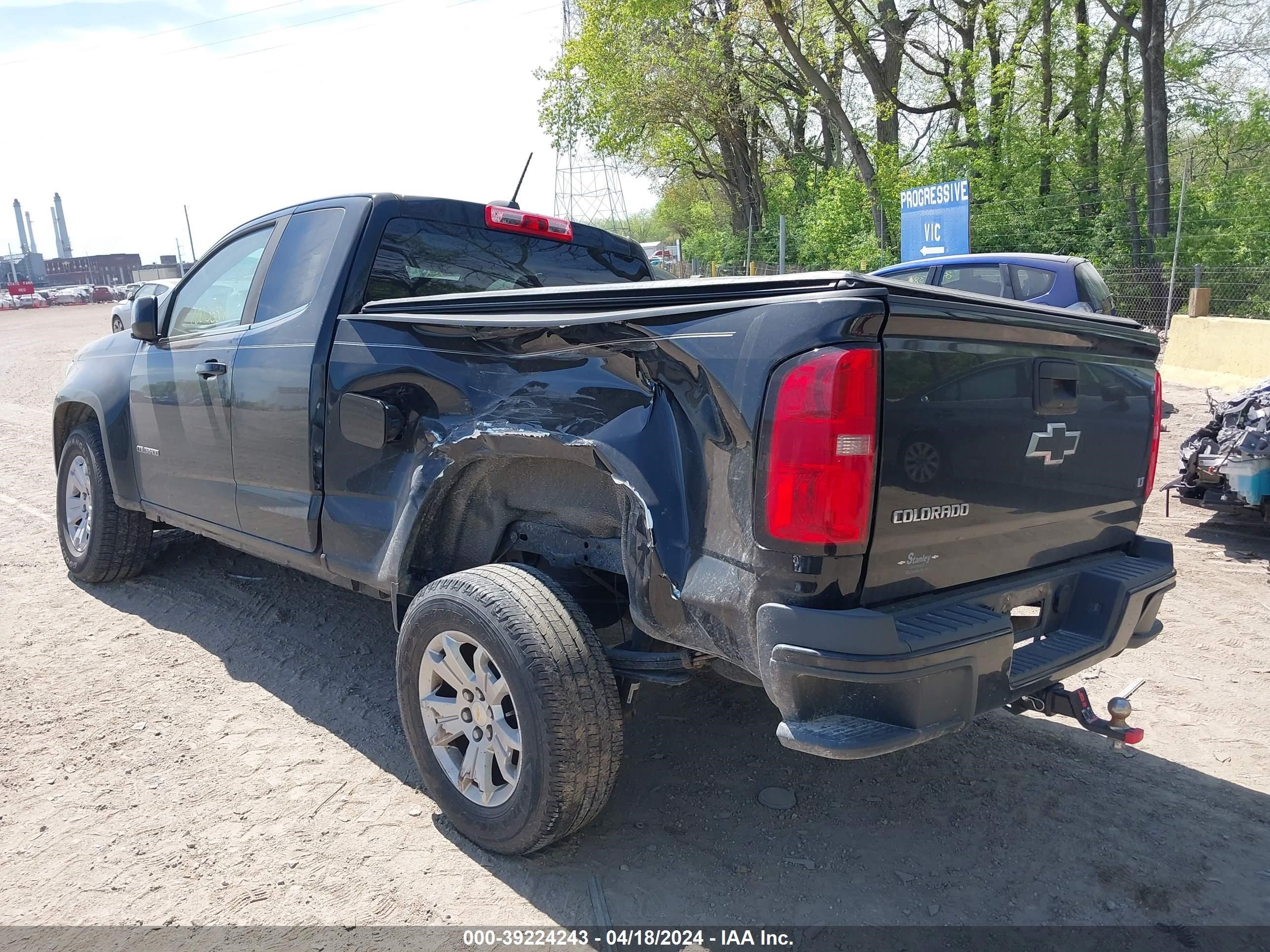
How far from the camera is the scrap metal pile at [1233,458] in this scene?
5.41 metres

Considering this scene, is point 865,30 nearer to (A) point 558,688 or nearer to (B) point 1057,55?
(B) point 1057,55

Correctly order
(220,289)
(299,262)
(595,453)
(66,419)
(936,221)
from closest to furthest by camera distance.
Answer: (595,453)
(299,262)
(220,289)
(66,419)
(936,221)

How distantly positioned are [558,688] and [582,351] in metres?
0.94

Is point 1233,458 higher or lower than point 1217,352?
higher

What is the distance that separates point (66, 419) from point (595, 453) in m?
4.43

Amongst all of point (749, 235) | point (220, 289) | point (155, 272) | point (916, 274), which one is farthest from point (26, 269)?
point (220, 289)

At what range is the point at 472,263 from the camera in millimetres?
4016

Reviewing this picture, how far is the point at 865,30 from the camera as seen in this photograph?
2109 cm

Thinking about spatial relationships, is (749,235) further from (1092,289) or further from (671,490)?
(671,490)

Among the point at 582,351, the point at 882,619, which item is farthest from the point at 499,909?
the point at 582,351

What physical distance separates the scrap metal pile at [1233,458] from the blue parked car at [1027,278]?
9.78 feet

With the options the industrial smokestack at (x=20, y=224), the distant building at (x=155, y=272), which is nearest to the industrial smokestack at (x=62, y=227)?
the industrial smokestack at (x=20, y=224)

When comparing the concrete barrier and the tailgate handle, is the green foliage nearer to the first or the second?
the concrete barrier

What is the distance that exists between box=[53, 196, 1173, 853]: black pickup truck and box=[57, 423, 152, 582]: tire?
1616 millimetres
